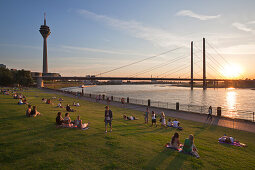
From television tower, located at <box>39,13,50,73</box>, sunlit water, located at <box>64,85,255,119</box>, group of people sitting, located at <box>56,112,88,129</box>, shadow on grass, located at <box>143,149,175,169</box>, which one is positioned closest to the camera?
shadow on grass, located at <box>143,149,175,169</box>

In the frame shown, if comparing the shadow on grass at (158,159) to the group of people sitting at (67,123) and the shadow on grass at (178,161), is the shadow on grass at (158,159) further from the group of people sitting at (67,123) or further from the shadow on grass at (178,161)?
the group of people sitting at (67,123)

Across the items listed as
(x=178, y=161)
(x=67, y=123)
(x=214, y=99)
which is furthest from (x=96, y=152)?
(x=214, y=99)

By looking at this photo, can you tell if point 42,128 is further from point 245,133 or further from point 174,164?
point 245,133

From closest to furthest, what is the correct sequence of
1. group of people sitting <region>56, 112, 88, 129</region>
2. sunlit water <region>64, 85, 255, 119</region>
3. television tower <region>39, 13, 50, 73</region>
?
group of people sitting <region>56, 112, 88, 129</region>, sunlit water <region>64, 85, 255, 119</region>, television tower <region>39, 13, 50, 73</region>

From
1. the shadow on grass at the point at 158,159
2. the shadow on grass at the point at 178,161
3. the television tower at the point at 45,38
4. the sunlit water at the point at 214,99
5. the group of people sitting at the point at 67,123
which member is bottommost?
the sunlit water at the point at 214,99

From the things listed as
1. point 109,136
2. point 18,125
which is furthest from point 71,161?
point 18,125

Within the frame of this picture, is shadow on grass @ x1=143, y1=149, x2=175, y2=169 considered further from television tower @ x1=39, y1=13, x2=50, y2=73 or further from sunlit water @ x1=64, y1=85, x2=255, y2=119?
television tower @ x1=39, y1=13, x2=50, y2=73

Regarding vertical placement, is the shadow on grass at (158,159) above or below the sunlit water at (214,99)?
above

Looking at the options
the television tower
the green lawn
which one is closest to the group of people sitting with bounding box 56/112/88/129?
the green lawn

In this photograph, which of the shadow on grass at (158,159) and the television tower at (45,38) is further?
the television tower at (45,38)

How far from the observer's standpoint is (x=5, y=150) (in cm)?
662

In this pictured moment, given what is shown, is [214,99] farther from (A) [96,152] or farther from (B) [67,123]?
(A) [96,152]

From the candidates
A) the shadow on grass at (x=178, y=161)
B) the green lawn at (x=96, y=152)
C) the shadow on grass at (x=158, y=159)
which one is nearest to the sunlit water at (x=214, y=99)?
the green lawn at (x=96, y=152)

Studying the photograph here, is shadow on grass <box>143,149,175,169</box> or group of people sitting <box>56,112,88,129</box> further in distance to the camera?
group of people sitting <box>56,112,88,129</box>
